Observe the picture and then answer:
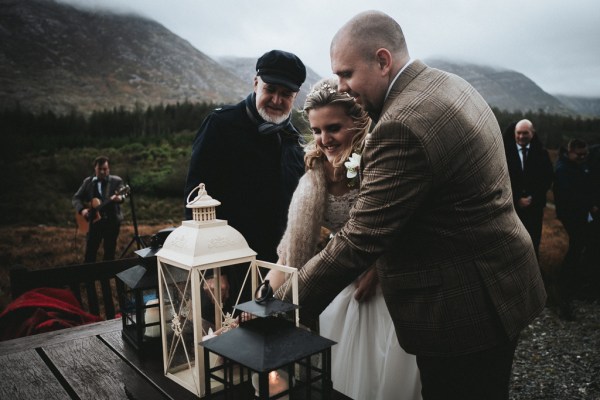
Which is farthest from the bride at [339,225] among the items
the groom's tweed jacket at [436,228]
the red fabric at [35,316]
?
the red fabric at [35,316]

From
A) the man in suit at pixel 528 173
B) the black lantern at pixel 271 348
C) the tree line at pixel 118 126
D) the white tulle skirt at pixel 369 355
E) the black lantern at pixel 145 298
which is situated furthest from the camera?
the tree line at pixel 118 126

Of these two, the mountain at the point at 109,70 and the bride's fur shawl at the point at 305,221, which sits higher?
the mountain at the point at 109,70

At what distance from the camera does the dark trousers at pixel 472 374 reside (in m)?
1.35

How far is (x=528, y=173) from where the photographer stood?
5723 mm

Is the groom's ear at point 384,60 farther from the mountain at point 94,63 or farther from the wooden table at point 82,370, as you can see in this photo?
the mountain at point 94,63

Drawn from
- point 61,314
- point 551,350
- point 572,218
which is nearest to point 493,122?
point 61,314

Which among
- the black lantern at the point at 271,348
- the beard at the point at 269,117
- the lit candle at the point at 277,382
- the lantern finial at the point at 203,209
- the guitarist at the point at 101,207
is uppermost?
the beard at the point at 269,117

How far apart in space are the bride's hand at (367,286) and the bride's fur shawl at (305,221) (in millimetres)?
302

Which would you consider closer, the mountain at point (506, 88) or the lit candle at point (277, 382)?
the lit candle at point (277, 382)

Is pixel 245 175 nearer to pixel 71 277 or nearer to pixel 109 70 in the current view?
pixel 71 277

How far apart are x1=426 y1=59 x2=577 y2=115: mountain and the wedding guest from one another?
13.0 metres

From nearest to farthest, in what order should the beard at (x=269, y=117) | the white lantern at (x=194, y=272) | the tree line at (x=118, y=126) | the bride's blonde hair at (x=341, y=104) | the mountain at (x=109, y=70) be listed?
the white lantern at (x=194, y=272) → the bride's blonde hair at (x=341, y=104) → the beard at (x=269, y=117) → the tree line at (x=118, y=126) → the mountain at (x=109, y=70)

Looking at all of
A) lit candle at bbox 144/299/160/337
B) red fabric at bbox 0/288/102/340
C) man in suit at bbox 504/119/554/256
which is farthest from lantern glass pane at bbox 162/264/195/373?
man in suit at bbox 504/119/554/256

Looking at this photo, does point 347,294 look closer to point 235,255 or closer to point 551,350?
point 235,255
